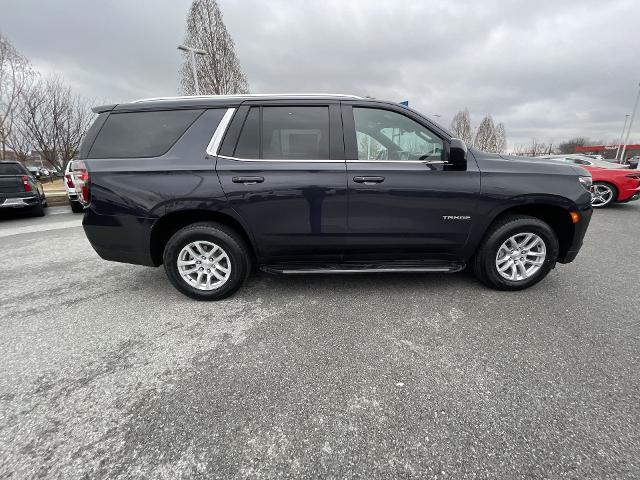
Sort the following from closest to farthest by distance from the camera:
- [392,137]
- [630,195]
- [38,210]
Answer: [392,137]
[630,195]
[38,210]

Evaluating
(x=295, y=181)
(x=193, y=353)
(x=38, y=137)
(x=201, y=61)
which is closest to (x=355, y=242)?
(x=295, y=181)

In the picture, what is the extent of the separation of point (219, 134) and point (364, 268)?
1935 millimetres

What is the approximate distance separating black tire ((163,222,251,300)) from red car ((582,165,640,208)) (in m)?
9.39

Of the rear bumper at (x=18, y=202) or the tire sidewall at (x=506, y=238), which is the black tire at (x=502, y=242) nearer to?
the tire sidewall at (x=506, y=238)

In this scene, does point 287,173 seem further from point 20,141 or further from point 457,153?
point 20,141

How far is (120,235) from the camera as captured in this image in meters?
2.97

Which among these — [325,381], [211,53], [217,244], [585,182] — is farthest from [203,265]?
[211,53]

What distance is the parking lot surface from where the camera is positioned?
1509mm

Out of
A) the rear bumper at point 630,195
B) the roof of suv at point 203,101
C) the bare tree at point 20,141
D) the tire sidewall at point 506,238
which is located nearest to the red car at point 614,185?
the rear bumper at point 630,195

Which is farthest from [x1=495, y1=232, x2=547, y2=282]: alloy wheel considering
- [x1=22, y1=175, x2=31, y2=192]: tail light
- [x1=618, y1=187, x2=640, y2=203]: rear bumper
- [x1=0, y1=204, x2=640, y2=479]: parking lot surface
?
[x1=22, y1=175, x2=31, y2=192]: tail light

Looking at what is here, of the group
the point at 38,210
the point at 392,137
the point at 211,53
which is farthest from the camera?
the point at 211,53

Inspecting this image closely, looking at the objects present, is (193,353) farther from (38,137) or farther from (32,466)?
(38,137)

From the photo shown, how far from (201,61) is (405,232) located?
17.5 metres

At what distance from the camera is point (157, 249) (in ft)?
10.3
